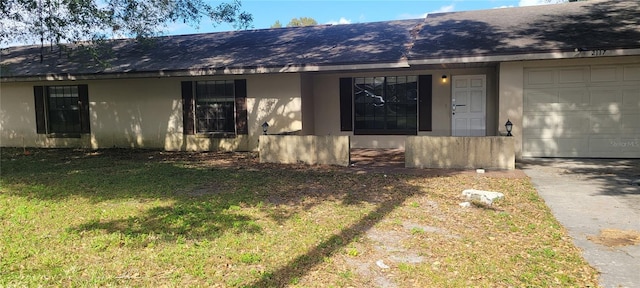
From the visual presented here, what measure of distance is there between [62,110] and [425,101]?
37.2 feet

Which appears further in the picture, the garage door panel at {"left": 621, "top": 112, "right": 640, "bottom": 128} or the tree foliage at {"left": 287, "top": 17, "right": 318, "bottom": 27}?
the tree foliage at {"left": 287, "top": 17, "right": 318, "bottom": 27}

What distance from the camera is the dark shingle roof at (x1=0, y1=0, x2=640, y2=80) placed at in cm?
973

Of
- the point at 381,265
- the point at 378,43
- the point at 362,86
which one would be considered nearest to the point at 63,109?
the point at 362,86

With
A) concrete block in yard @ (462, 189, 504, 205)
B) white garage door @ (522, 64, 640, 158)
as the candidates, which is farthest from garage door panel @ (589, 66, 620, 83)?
concrete block in yard @ (462, 189, 504, 205)

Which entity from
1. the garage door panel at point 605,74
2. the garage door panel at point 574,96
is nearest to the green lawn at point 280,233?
the garage door panel at point 574,96

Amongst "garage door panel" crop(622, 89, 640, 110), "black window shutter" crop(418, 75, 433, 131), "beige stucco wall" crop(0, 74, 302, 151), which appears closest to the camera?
"garage door panel" crop(622, 89, 640, 110)

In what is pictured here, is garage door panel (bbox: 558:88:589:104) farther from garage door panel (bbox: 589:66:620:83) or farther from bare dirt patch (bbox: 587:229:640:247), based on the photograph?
bare dirt patch (bbox: 587:229:640:247)

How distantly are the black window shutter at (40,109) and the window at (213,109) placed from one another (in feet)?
16.6

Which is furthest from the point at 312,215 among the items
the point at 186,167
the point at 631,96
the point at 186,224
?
the point at 631,96

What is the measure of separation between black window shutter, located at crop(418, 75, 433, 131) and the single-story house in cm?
3

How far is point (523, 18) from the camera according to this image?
11703 mm

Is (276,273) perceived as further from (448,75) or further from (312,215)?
(448,75)

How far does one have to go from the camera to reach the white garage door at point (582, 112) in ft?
32.0

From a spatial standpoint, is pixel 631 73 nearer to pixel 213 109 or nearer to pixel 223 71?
pixel 223 71
